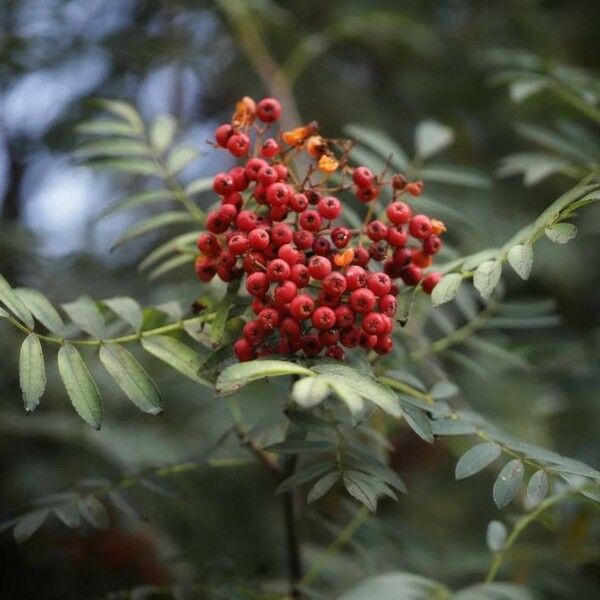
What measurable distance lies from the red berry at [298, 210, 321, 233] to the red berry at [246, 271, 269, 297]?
3.1 inches

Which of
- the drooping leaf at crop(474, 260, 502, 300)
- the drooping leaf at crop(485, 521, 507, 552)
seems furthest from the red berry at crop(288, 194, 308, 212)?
the drooping leaf at crop(485, 521, 507, 552)

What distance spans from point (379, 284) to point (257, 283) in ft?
0.45

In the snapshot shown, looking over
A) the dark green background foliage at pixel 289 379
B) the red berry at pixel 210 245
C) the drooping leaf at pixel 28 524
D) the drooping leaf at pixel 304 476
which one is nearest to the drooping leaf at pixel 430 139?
the dark green background foliage at pixel 289 379

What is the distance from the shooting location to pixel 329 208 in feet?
3.18

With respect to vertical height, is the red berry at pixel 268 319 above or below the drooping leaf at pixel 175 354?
above

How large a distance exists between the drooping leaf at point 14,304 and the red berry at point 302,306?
314mm

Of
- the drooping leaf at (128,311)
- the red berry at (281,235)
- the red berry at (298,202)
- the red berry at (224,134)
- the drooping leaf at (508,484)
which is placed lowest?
the drooping leaf at (508,484)

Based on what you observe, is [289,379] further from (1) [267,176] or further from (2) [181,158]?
(2) [181,158]

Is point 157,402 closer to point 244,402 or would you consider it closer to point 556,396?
point 244,402

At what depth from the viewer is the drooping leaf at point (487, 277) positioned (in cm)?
90

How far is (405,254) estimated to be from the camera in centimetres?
101

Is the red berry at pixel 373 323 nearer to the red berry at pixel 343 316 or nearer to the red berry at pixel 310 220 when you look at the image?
the red berry at pixel 343 316

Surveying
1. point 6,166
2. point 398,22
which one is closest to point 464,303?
point 398,22

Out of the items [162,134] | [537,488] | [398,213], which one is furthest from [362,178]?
[162,134]
